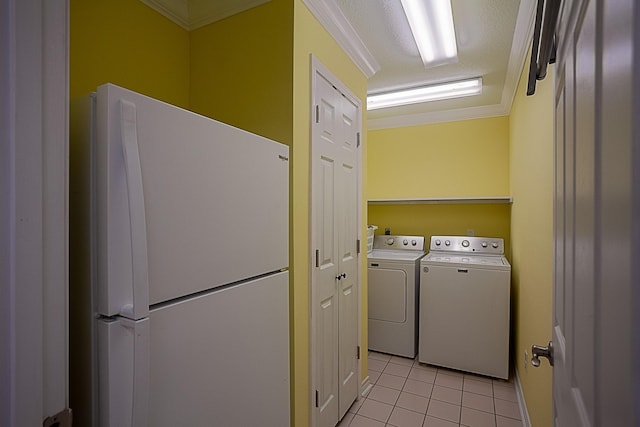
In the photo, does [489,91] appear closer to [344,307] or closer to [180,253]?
[344,307]

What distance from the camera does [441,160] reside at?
355 centimetres

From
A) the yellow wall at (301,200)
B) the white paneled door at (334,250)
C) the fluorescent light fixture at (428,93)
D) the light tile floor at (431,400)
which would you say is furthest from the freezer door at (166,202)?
the fluorescent light fixture at (428,93)

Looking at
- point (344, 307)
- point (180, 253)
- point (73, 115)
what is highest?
point (73, 115)

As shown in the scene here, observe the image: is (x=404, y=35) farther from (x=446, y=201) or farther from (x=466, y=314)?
(x=466, y=314)

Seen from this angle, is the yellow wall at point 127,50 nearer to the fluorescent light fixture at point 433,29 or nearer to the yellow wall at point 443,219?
the fluorescent light fixture at point 433,29

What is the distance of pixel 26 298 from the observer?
0.54 m

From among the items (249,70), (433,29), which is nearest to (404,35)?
(433,29)

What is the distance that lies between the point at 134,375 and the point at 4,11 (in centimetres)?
72

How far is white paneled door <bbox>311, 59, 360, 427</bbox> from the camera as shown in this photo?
1735 mm

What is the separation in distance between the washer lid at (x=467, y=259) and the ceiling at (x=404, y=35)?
1536mm

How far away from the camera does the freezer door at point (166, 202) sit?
70 cm

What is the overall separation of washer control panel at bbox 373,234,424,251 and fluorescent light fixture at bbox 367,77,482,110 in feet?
4.81

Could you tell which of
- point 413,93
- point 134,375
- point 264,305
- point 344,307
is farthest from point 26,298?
point 413,93

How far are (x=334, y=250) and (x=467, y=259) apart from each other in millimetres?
1641
